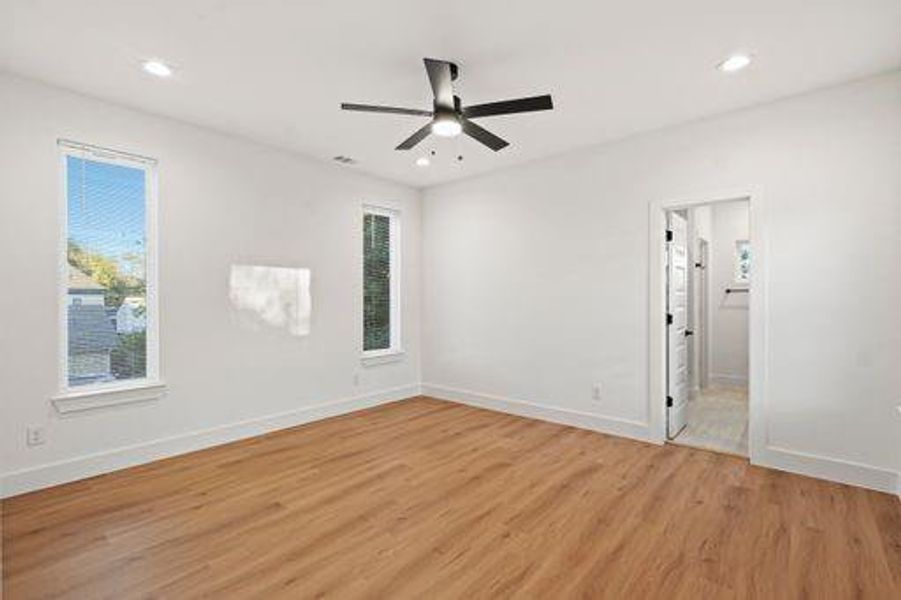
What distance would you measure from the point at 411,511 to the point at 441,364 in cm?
308

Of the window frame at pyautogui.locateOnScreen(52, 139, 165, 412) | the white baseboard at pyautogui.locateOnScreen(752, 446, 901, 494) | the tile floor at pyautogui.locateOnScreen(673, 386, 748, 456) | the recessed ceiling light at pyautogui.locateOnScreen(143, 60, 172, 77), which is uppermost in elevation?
the recessed ceiling light at pyautogui.locateOnScreen(143, 60, 172, 77)

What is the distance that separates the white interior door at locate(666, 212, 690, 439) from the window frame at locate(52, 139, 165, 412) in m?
4.45

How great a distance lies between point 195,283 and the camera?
12.4 feet

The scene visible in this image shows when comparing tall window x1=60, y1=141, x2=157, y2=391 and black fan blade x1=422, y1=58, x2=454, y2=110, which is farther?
tall window x1=60, y1=141, x2=157, y2=391

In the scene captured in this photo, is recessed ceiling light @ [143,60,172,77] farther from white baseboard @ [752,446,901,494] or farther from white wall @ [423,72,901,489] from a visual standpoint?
white baseboard @ [752,446,901,494]

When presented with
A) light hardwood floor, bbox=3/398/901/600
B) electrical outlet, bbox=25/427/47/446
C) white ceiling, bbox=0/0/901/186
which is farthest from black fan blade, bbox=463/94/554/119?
electrical outlet, bbox=25/427/47/446

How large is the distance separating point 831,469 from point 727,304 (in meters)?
3.80

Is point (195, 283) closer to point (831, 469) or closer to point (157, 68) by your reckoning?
point (157, 68)

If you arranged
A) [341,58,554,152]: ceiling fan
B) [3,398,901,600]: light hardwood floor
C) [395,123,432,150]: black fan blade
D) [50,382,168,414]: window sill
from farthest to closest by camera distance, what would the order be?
[50,382,168,414]: window sill → [395,123,432,150]: black fan blade → [341,58,554,152]: ceiling fan → [3,398,901,600]: light hardwood floor

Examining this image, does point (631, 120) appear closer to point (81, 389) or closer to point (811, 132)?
point (811, 132)

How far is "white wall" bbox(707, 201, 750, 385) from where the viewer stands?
6.30 metres

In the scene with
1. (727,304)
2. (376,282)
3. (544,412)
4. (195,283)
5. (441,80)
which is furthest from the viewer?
(727,304)

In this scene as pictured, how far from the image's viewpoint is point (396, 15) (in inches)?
91.4

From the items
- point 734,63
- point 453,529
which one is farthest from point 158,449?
point 734,63
